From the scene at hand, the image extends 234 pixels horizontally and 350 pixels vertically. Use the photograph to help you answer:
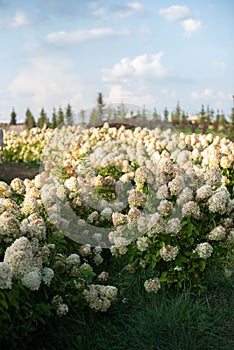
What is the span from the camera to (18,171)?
12789mm

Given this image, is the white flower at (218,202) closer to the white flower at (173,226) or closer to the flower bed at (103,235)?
the flower bed at (103,235)

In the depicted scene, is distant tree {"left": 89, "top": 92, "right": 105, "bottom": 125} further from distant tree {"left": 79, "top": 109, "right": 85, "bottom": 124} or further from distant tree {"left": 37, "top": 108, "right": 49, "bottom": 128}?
distant tree {"left": 37, "top": 108, "right": 49, "bottom": 128}

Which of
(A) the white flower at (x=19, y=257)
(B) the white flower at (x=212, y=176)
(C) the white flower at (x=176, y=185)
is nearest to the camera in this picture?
(A) the white flower at (x=19, y=257)

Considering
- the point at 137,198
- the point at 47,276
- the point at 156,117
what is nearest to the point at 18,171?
the point at 156,117

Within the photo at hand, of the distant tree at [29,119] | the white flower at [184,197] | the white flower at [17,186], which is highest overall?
the distant tree at [29,119]

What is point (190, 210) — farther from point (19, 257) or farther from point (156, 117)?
point (156, 117)

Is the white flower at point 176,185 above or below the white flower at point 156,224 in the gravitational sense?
above

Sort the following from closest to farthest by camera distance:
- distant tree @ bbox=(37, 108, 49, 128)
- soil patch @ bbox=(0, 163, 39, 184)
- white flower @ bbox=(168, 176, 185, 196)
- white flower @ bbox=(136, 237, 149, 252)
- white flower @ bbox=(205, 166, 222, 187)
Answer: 1. white flower @ bbox=(136, 237, 149, 252)
2. white flower @ bbox=(168, 176, 185, 196)
3. white flower @ bbox=(205, 166, 222, 187)
4. soil patch @ bbox=(0, 163, 39, 184)
5. distant tree @ bbox=(37, 108, 49, 128)

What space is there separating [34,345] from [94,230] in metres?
1.34

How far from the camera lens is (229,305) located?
4.02 m

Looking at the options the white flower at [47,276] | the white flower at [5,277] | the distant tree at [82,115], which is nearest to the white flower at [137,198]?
the white flower at [47,276]

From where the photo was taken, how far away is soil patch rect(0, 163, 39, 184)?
1154cm

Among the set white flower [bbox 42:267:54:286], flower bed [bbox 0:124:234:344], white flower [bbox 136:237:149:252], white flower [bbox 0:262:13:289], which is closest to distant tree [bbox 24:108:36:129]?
flower bed [bbox 0:124:234:344]

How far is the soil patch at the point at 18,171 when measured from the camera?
11.5 m
